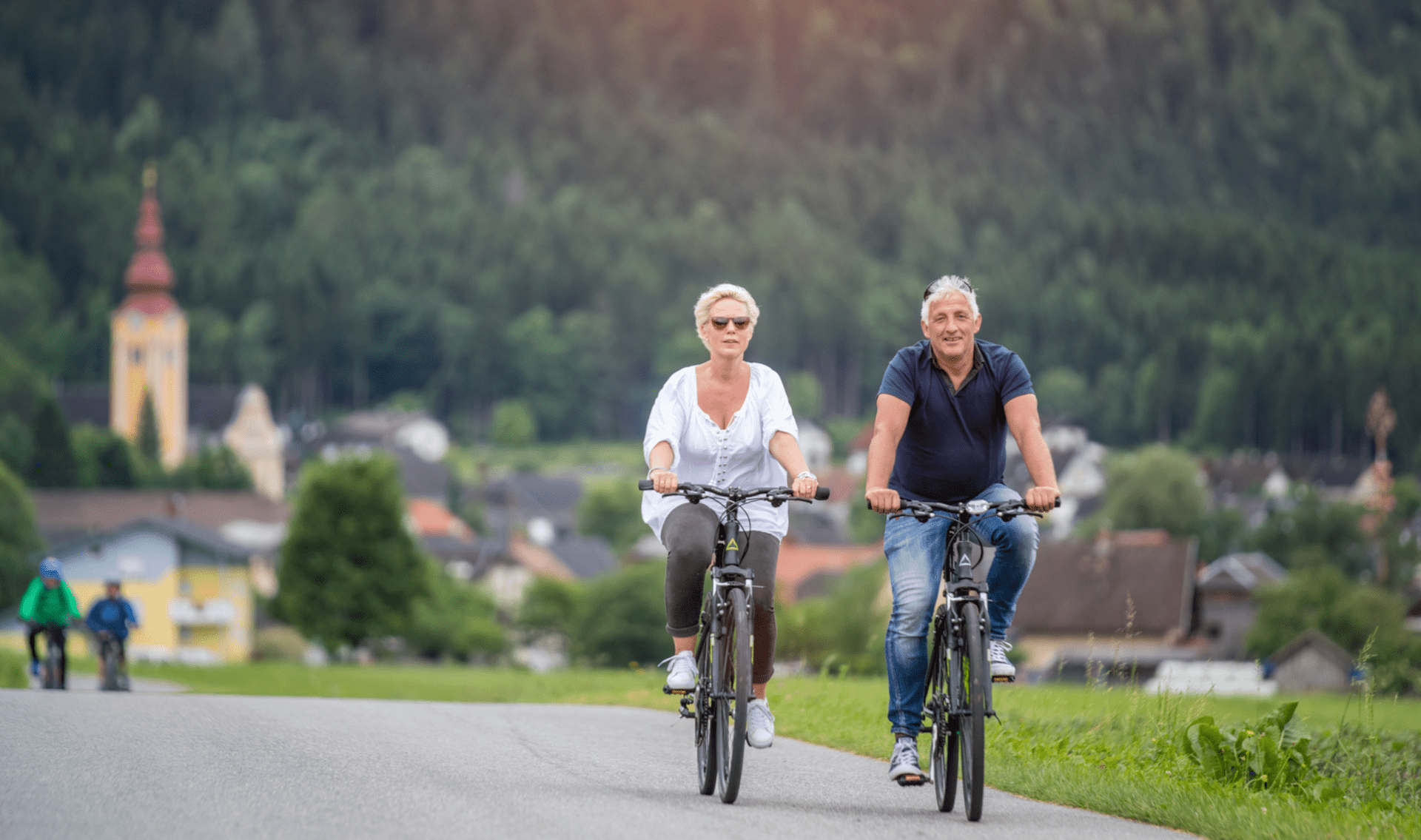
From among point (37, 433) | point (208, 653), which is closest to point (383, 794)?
point (208, 653)

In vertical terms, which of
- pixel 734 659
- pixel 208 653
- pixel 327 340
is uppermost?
pixel 327 340

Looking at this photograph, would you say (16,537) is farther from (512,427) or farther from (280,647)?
(512,427)

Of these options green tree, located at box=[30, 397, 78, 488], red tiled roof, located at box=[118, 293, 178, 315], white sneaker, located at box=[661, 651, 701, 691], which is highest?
red tiled roof, located at box=[118, 293, 178, 315]

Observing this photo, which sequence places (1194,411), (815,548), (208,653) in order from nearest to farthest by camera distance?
(208,653), (815,548), (1194,411)

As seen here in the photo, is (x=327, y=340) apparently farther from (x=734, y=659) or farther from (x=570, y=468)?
(x=734, y=659)

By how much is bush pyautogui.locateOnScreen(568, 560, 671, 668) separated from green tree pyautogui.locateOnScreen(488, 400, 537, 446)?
10506cm

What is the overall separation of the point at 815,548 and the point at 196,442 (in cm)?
6470

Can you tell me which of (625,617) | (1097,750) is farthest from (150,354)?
(1097,750)

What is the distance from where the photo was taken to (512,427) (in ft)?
558

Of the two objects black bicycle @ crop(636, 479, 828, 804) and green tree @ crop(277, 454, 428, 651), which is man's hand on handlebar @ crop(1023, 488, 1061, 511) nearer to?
black bicycle @ crop(636, 479, 828, 804)

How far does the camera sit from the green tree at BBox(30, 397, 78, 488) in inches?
4131

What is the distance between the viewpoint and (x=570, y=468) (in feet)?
525

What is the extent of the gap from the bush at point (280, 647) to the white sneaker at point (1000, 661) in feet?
176

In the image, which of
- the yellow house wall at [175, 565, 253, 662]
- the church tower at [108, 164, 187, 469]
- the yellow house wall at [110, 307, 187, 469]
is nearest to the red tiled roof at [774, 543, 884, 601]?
the yellow house wall at [175, 565, 253, 662]
